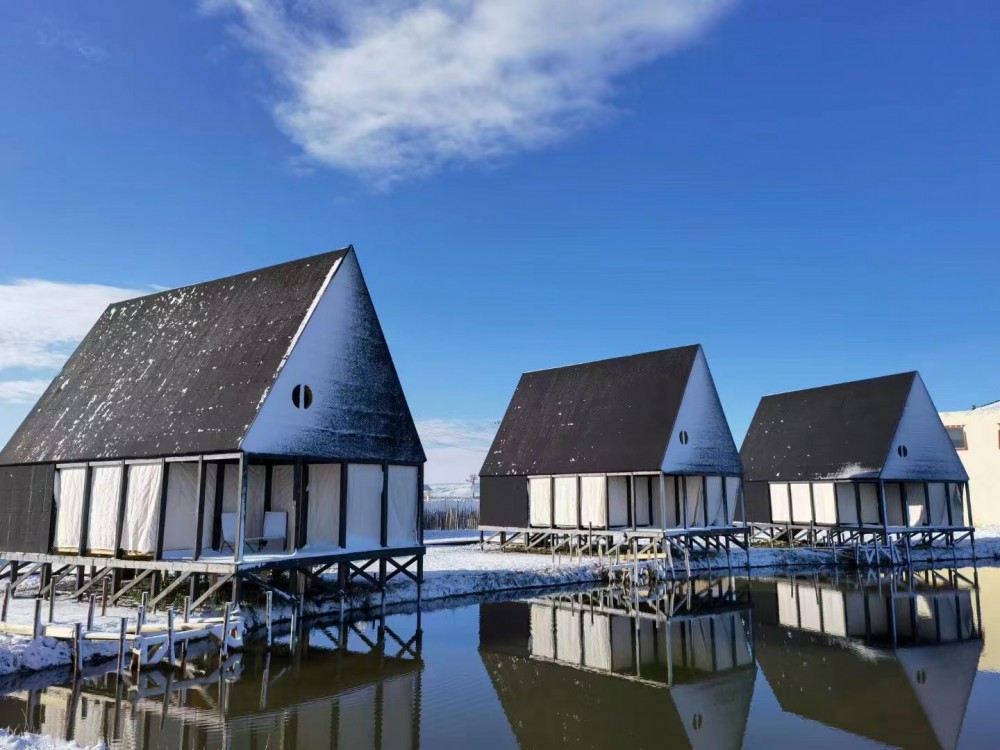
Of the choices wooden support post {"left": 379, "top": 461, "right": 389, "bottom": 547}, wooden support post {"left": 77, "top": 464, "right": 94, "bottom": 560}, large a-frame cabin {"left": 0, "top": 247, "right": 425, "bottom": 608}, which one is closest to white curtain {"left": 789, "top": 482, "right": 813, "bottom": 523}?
large a-frame cabin {"left": 0, "top": 247, "right": 425, "bottom": 608}

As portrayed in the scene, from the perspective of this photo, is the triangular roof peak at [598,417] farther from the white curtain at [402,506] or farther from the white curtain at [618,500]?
the white curtain at [402,506]

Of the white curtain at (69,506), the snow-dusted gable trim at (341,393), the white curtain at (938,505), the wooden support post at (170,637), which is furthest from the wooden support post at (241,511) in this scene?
the white curtain at (938,505)

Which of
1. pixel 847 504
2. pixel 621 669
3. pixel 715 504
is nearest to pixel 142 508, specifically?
pixel 621 669

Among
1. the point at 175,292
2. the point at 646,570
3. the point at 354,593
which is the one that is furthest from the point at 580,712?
the point at 175,292

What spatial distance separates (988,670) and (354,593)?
14669 millimetres

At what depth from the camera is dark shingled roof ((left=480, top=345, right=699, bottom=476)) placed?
1137 inches

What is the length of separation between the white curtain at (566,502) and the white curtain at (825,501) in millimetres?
13760

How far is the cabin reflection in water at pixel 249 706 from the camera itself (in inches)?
392

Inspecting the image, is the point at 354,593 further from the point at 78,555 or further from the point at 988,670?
the point at 988,670

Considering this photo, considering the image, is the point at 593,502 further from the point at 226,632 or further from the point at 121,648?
the point at 121,648

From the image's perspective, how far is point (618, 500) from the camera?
98.6 ft

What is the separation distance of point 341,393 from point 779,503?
1064 inches

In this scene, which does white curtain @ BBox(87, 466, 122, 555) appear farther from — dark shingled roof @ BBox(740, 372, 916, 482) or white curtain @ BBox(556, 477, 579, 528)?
dark shingled roof @ BBox(740, 372, 916, 482)

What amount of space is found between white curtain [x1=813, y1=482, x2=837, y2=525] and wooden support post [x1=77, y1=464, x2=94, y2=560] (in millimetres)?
31521
